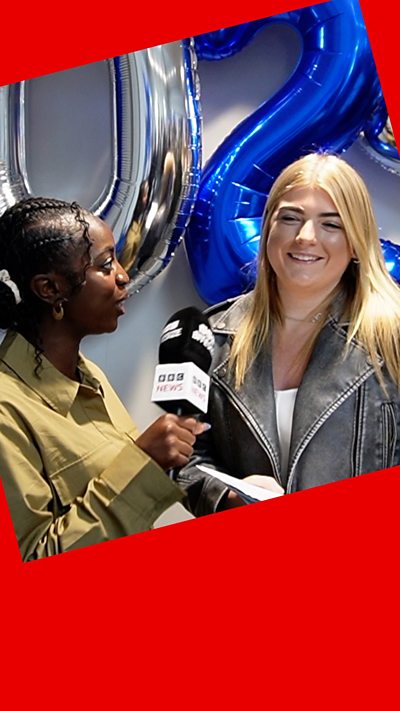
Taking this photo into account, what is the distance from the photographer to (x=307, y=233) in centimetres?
132

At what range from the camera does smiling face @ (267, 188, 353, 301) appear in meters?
1.32

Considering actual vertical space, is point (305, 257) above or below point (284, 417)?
above

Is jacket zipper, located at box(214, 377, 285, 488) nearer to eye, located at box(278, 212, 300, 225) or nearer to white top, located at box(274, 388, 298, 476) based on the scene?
white top, located at box(274, 388, 298, 476)

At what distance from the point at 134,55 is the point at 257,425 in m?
0.57

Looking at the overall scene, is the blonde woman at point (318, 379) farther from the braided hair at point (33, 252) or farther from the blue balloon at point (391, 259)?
the braided hair at point (33, 252)

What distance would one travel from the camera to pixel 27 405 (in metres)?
1.26

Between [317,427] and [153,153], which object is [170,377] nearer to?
[317,427]

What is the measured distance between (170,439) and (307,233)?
0.34m

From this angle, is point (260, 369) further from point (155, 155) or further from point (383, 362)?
point (155, 155)

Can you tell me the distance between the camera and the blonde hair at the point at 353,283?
1.35 meters

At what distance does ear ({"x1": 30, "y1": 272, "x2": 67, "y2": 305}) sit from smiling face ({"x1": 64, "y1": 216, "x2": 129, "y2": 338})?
0.02 metres

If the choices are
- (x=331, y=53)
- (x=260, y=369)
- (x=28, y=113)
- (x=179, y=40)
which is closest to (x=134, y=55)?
(x=179, y=40)

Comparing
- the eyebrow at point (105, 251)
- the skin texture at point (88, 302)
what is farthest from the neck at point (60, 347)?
the eyebrow at point (105, 251)

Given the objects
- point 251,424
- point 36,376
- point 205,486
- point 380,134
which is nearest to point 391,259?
point 380,134
